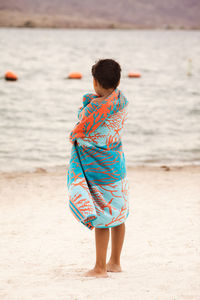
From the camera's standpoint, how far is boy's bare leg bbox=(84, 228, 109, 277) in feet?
10.6

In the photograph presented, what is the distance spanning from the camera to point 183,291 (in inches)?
117

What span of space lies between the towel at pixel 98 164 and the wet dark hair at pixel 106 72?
86 millimetres

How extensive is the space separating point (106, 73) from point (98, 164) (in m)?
0.63

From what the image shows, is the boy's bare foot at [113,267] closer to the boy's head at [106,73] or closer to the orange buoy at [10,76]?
the boy's head at [106,73]

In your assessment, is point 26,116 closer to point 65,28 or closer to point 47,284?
point 47,284

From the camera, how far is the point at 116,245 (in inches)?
134

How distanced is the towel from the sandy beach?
49 cm

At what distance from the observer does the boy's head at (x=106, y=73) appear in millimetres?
3104

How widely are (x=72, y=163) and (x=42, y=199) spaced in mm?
3416

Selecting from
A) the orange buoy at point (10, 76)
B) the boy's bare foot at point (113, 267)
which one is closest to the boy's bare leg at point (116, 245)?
the boy's bare foot at point (113, 267)

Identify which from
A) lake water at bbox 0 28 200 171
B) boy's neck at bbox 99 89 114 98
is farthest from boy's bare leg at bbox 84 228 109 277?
lake water at bbox 0 28 200 171

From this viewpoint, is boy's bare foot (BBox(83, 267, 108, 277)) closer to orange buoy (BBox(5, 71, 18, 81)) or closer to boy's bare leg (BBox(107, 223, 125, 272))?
boy's bare leg (BBox(107, 223, 125, 272))

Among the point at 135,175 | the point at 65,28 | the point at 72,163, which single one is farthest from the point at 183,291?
the point at 65,28

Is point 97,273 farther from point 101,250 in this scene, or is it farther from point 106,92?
point 106,92
